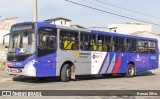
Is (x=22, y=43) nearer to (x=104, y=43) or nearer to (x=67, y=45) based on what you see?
(x=67, y=45)

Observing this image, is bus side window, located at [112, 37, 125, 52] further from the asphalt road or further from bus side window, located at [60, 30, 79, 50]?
the asphalt road

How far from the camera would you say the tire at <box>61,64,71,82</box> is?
17578 millimetres

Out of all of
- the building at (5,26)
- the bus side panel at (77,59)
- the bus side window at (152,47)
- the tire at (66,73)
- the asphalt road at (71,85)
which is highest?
the building at (5,26)

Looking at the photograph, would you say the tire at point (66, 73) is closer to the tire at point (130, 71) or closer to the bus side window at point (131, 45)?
the bus side window at point (131, 45)

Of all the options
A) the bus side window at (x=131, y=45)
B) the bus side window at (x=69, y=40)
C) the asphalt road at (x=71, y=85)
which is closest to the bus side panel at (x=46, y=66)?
the asphalt road at (x=71, y=85)

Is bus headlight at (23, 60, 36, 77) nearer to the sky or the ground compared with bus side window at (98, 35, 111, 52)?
nearer to the ground

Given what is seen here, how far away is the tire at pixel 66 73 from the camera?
1758cm

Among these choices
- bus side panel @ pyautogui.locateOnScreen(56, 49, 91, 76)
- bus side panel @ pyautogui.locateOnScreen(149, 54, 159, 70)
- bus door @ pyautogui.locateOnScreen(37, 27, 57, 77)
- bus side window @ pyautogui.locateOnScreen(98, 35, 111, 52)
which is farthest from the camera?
bus side panel @ pyautogui.locateOnScreen(149, 54, 159, 70)

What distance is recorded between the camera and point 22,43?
1648 cm

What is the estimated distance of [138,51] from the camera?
24828 millimetres

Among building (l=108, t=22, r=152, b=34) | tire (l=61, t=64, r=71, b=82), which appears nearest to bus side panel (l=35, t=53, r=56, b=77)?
tire (l=61, t=64, r=71, b=82)

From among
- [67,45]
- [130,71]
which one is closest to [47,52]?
[67,45]

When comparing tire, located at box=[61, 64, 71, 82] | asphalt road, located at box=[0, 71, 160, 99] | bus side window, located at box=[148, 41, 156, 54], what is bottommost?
asphalt road, located at box=[0, 71, 160, 99]

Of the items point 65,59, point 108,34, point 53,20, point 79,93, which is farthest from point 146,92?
point 53,20
